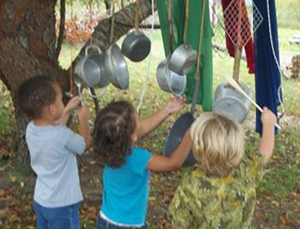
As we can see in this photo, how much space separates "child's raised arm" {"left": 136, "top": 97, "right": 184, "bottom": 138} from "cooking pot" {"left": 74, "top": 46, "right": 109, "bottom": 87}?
1.36ft

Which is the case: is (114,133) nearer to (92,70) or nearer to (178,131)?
(178,131)

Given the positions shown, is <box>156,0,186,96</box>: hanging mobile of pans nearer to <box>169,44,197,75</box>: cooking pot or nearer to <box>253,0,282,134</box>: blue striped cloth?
<box>169,44,197,75</box>: cooking pot

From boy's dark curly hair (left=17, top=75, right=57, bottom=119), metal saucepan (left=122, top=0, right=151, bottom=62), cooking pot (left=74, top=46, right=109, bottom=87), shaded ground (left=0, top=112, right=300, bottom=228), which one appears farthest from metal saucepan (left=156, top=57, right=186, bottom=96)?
shaded ground (left=0, top=112, right=300, bottom=228)

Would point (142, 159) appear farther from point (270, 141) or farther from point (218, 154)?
point (270, 141)

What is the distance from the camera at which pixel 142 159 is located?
160cm

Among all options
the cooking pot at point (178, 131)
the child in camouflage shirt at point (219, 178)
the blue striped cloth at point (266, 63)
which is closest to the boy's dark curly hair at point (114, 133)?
the child in camouflage shirt at point (219, 178)

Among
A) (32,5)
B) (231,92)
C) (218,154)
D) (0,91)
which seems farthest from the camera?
(0,91)

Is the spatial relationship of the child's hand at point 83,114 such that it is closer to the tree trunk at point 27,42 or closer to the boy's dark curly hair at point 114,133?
the boy's dark curly hair at point 114,133

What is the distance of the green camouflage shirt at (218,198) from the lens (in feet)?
4.79

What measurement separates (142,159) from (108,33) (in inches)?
A: 59.2

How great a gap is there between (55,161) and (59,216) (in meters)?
0.22

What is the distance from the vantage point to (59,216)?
6.09 ft

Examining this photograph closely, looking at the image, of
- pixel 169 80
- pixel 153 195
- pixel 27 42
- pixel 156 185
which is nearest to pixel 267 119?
pixel 169 80

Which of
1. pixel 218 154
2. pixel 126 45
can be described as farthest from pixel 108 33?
pixel 218 154
